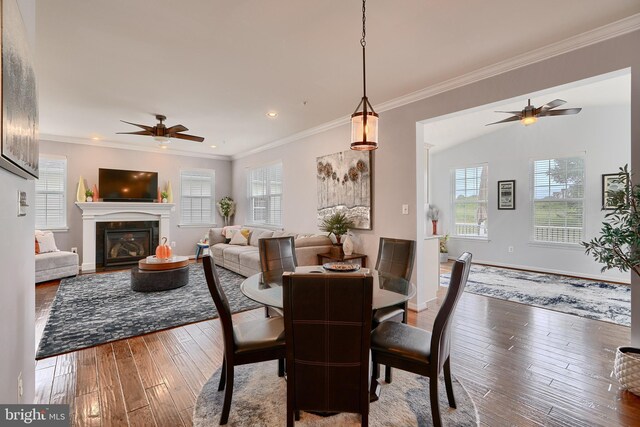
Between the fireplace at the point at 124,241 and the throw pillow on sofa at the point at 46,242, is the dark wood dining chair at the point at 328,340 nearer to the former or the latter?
the throw pillow on sofa at the point at 46,242

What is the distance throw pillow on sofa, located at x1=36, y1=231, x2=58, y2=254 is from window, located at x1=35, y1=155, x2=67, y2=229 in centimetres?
55

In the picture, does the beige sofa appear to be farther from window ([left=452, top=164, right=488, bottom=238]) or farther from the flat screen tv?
window ([left=452, top=164, right=488, bottom=238])

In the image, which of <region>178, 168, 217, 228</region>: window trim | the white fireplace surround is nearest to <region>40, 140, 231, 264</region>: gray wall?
<region>178, 168, 217, 228</region>: window trim

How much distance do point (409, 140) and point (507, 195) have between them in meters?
4.18

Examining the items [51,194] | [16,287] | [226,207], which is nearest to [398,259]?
[16,287]

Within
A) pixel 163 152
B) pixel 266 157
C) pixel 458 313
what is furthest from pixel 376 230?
pixel 163 152

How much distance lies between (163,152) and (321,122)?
438cm

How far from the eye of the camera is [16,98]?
115cm

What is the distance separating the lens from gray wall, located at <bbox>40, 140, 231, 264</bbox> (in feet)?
20.4

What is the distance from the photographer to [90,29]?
8.11 feet

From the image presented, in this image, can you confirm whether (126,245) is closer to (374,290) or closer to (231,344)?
(231,344)

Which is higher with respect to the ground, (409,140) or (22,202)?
(409,140)

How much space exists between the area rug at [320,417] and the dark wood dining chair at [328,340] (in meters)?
0.42

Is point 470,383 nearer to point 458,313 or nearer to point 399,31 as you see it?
point 458,313
